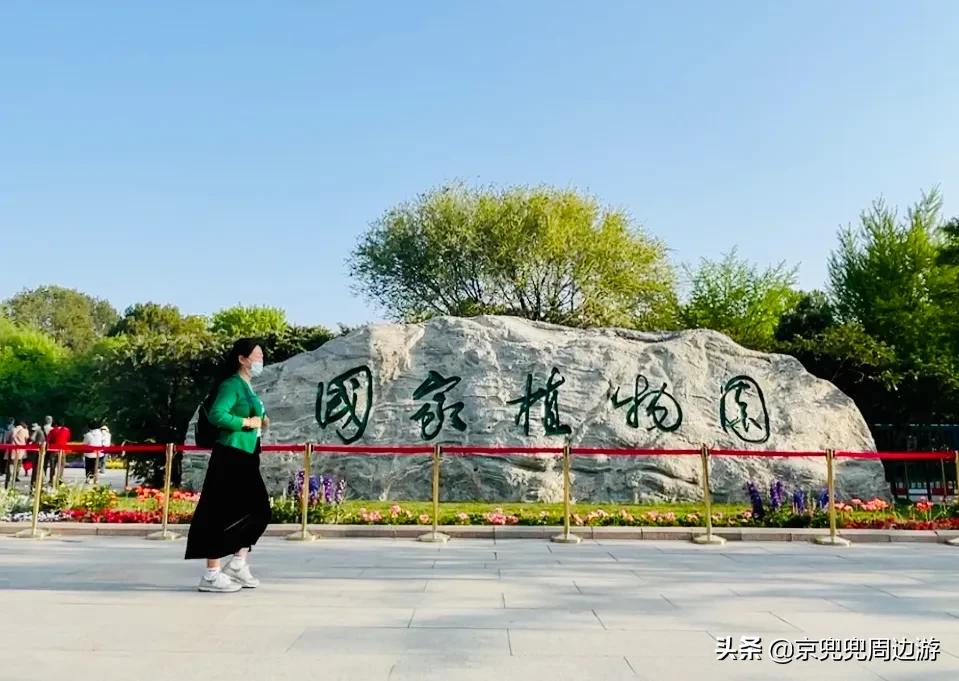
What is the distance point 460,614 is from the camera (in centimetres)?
475

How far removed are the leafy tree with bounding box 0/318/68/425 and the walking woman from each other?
4187cm

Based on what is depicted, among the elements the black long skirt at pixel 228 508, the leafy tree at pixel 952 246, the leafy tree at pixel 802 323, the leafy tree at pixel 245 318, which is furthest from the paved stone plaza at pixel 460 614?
the leafy tree at pixel 245 318

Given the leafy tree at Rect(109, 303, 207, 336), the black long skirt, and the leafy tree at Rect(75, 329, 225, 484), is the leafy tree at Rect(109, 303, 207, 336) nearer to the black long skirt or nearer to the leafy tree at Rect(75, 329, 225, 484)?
the leafy tree at Rect(75, 329, 225, 484)

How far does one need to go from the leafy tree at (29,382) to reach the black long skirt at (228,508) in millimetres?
41968

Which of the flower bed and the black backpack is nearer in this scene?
the black backpack

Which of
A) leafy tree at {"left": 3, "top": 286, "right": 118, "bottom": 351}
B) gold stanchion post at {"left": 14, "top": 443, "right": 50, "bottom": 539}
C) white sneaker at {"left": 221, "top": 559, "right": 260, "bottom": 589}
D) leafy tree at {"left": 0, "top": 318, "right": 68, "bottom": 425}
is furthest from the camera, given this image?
leafy tree at {"left": 3, "top": 286, "right": 118, "bottom": 351}

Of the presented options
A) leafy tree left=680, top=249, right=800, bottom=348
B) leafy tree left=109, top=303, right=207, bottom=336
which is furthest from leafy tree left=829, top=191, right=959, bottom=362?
leafy tree left=109, top=303, right=207, bottom=336

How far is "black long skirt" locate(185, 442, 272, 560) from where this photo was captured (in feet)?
17.5

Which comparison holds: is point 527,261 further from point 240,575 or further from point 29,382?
point 29,382

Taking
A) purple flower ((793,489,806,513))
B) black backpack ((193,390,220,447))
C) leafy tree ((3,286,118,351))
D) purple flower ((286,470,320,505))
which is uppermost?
leafy tree ((3,286,118,351))

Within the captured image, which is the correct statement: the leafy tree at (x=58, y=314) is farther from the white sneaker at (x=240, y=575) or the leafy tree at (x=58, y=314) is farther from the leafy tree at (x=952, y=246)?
the white sneaker at (x=240, y=575)

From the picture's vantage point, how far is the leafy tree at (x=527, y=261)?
2719 cm

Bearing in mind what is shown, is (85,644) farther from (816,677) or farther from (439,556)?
(439,556)

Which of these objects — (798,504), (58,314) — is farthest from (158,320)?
(798,504)
